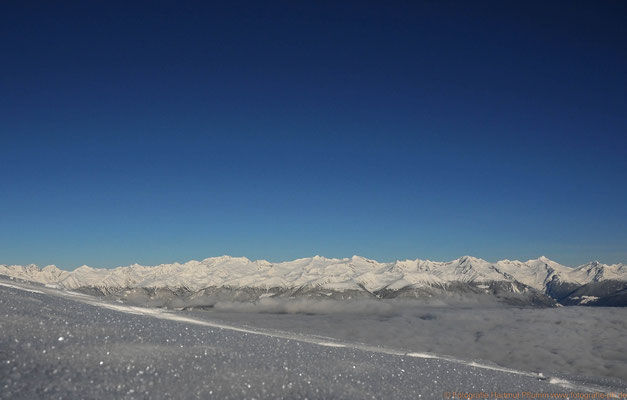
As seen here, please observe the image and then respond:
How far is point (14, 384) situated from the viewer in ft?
23.6

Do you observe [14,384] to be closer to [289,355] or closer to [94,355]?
[94,355]

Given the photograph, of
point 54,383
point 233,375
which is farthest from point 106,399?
point 233,375

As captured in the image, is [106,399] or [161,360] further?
[161,360]

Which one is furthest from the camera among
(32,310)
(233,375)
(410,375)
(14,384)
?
(410,375)

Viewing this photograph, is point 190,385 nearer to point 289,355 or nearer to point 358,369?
point 289,355

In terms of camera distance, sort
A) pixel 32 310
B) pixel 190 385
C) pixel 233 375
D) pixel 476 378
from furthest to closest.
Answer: pixel 476 378 → pixel 32 310 → pixel 233 375 → pixel 190 385

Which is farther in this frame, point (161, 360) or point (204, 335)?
point (204, 335)

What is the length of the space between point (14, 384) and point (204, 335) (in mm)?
5602

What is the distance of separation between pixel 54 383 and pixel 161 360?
225cm

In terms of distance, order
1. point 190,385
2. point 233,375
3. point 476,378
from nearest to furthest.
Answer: point 190,385 < point 233,375 < point 476,378

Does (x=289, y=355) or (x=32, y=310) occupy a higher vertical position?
(x=32, y=310)

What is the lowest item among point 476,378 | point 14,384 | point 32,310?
point 476,378

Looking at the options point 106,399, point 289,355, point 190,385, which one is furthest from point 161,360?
point 289,355

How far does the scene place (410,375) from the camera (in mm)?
12070
